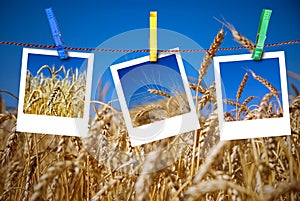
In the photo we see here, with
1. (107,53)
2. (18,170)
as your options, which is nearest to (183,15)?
(107,53)

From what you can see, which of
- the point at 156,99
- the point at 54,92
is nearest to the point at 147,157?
the point at 156,99

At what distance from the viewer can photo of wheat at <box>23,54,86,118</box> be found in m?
1.58

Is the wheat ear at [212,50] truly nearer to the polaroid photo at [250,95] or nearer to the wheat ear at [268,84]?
the polaroid photo at [250,95]

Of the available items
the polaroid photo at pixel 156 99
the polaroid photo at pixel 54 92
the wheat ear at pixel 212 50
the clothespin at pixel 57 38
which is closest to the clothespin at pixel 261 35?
the wheat ear at pixel 212 50

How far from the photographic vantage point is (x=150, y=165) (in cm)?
112

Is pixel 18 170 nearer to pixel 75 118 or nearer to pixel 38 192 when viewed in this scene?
pixel 75 118

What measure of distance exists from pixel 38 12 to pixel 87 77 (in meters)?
0.35

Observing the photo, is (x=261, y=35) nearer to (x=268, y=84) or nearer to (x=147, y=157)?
(x=268, y=84)

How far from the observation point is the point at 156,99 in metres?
1.54

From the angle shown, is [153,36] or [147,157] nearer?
[147,157]

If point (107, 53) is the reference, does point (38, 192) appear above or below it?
below

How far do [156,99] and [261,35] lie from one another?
47 cm

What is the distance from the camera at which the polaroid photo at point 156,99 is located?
4.97 ft

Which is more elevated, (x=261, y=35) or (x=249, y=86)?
(x=261, y=35)
